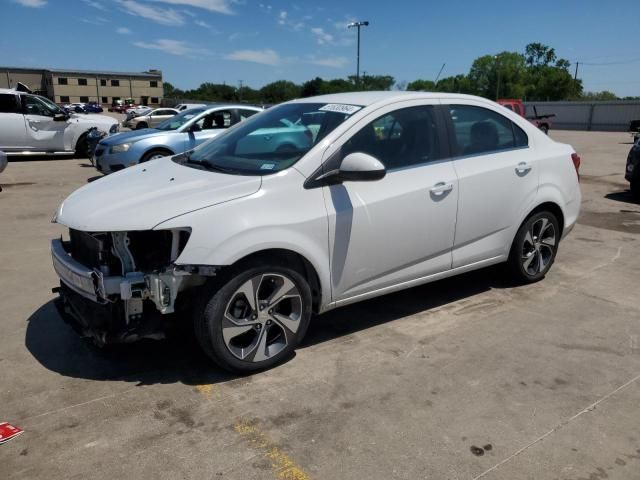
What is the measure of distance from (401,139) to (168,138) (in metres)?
6.89

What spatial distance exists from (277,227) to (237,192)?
1.07ft

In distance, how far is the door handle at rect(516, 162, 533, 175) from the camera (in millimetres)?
4496

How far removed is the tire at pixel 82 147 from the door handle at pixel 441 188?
44.8ft

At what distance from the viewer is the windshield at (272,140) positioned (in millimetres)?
3566

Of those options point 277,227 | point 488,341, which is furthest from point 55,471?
point 488,341

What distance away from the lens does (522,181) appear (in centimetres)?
452

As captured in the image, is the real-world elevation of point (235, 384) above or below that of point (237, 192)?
below

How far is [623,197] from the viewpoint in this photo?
991 centimetres

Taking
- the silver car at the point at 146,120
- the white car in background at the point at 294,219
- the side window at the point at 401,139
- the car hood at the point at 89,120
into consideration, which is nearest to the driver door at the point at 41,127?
the car hood at the point at 89,120

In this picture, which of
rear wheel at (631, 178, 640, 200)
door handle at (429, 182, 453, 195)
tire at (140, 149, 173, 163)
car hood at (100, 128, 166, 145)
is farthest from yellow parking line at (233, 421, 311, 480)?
rear wheel at (631, 178, 640, 200)

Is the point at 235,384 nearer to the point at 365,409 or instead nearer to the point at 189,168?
the point at 365,409

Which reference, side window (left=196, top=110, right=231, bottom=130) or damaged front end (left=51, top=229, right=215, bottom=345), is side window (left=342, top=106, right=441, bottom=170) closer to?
damaged front end (left=51, top=229, right=215, bottom=345)

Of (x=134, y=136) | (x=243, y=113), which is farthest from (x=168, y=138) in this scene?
(x=243, y=113)

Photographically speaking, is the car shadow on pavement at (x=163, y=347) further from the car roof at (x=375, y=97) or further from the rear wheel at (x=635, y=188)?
the rear wheel at (x=635, y=188)
